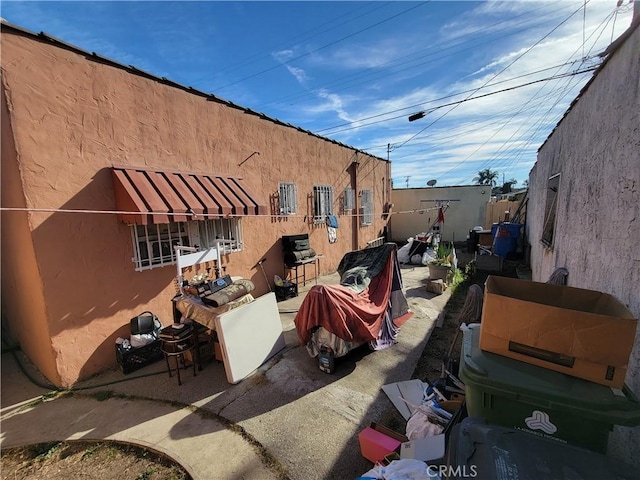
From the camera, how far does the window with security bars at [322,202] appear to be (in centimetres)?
882

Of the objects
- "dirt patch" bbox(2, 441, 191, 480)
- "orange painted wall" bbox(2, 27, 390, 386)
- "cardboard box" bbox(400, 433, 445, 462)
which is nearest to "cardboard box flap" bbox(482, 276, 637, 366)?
"cardboard box" bbox(400, 433, 445, 462)

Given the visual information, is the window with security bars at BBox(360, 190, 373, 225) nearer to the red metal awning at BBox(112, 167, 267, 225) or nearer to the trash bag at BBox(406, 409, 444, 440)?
the red metal awning at BBox(112, 167, 267, 225)

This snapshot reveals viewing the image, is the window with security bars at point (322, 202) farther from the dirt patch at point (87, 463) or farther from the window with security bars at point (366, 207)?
the dirt patch at point (87, 463)

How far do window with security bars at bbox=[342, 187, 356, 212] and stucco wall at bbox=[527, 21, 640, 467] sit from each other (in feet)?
23.1

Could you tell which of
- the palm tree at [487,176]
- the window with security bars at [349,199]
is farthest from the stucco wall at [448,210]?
the palm tree at [487,176]

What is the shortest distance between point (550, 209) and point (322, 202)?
5807mm

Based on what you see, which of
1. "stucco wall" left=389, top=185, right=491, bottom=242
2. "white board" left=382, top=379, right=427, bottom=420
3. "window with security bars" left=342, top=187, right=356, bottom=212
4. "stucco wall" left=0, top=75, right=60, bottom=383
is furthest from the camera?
"stucco wall" left=389, top=185, right=491, bottom=242

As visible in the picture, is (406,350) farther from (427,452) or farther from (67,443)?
(67,443)

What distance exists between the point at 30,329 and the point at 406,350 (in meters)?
6.03

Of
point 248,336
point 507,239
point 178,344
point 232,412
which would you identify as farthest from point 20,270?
point 507,239

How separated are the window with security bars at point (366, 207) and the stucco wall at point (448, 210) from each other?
4.58 metres

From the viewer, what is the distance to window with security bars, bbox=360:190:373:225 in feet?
37.9

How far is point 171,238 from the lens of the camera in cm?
495

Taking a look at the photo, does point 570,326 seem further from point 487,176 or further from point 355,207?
point 487,176
